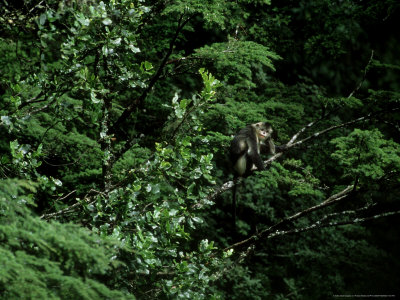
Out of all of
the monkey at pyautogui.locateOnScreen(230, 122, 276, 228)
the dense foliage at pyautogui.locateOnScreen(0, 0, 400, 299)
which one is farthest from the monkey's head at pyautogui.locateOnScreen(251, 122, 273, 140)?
the dense foliage at pyautogui.locateOnScreen(0, 0, 400, 299)

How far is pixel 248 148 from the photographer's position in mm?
5297

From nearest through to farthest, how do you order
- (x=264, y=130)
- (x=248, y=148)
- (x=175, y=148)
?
(x=175, y=148)
(x=248, y=148)
(x=264, y=130)

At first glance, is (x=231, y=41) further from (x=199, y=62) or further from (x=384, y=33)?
(x=384, y=33)

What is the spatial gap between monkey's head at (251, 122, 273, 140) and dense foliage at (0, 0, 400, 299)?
0.41 ft

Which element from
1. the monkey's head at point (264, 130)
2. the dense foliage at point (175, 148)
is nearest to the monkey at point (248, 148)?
the monkey's head at point (264, 130)

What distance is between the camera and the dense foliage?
275 cm

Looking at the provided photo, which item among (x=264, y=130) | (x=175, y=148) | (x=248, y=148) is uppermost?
(x=264, y=130)

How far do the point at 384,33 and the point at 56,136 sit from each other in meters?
6.31

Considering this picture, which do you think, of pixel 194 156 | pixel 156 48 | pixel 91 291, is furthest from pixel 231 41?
pixel 91 291

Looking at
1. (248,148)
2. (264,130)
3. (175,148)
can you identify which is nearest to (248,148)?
(248,148)

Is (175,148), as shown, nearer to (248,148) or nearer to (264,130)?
(248,148)

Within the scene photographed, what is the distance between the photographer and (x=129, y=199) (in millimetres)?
3092

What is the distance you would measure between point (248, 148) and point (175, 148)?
2253mm

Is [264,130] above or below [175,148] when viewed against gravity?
above
